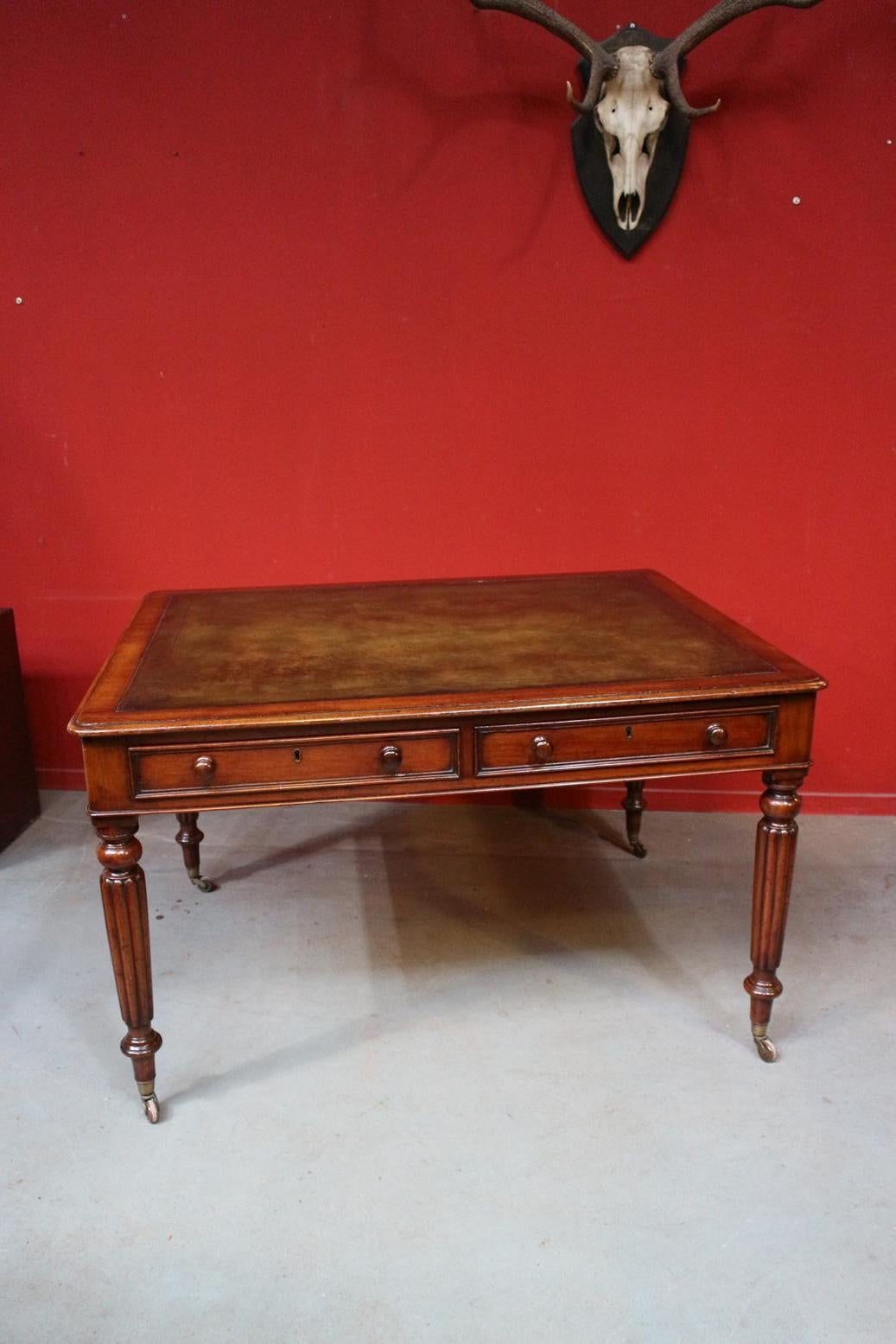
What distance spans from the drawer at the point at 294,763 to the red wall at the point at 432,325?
4.40ft

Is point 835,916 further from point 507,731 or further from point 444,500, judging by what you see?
point 444,500

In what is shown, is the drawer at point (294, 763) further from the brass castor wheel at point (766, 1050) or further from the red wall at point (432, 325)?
the red wall at point (432, 325)

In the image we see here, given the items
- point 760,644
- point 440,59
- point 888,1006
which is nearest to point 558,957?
point 888,1006

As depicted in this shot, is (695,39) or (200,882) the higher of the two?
(695,39)

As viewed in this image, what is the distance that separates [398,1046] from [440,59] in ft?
8.24

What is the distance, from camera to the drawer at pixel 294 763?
6.13ft

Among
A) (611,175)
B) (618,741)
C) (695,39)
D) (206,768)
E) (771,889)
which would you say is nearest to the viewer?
(206,768)

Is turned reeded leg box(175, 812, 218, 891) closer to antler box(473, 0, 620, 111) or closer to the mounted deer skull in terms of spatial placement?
the mounted deer skull

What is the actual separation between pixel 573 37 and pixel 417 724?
1868 millimetres

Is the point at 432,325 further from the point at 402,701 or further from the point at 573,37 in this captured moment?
the point at 402,701

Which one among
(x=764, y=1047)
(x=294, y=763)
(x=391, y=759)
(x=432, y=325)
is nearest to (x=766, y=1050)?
(x=764, y=1047)

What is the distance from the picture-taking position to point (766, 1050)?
2188 millimetres

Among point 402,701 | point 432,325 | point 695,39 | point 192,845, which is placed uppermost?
point 695,39

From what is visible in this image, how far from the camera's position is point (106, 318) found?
303 cm
